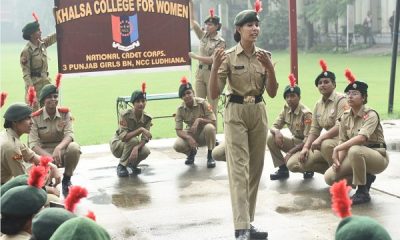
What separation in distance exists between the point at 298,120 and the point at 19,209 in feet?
15.9

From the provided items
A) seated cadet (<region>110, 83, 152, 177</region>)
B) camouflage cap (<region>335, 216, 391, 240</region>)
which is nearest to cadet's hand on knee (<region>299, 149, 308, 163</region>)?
seated cadet (<region>110, 83, 152, 177</region>)

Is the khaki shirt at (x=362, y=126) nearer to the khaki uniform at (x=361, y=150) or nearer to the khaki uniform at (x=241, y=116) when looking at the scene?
the khaki uniform at (x=361, y=150)

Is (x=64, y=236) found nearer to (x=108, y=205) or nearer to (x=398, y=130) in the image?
(x=108, y=205)

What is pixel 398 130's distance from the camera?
34.0 ft

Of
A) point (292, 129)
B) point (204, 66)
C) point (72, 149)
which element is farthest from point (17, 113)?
point (204, 66)

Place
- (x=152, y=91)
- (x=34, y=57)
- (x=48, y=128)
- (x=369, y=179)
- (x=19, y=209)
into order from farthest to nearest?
(x=152, y=91) → (x=34, y=57) → (x=48, y=128) → (x=369, y=179) → (x=19, y=209)

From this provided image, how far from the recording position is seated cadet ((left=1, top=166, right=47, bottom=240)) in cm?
327

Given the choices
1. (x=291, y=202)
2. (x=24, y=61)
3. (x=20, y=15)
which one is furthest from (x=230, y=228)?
(x=20, y=15)

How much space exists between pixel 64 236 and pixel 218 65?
328cm

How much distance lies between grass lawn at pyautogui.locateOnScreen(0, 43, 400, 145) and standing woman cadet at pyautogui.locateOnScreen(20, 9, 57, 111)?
3.85 feet

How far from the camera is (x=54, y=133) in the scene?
7.57 meters

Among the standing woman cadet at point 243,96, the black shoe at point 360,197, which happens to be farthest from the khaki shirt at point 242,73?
the black shoe at point 360,197

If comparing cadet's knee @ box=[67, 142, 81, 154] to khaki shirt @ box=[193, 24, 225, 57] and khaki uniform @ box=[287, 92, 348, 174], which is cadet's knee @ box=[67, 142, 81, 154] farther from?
khaki shirt @ box=[193, 24, 225, 57]

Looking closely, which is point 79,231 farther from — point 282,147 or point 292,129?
point 292,129
